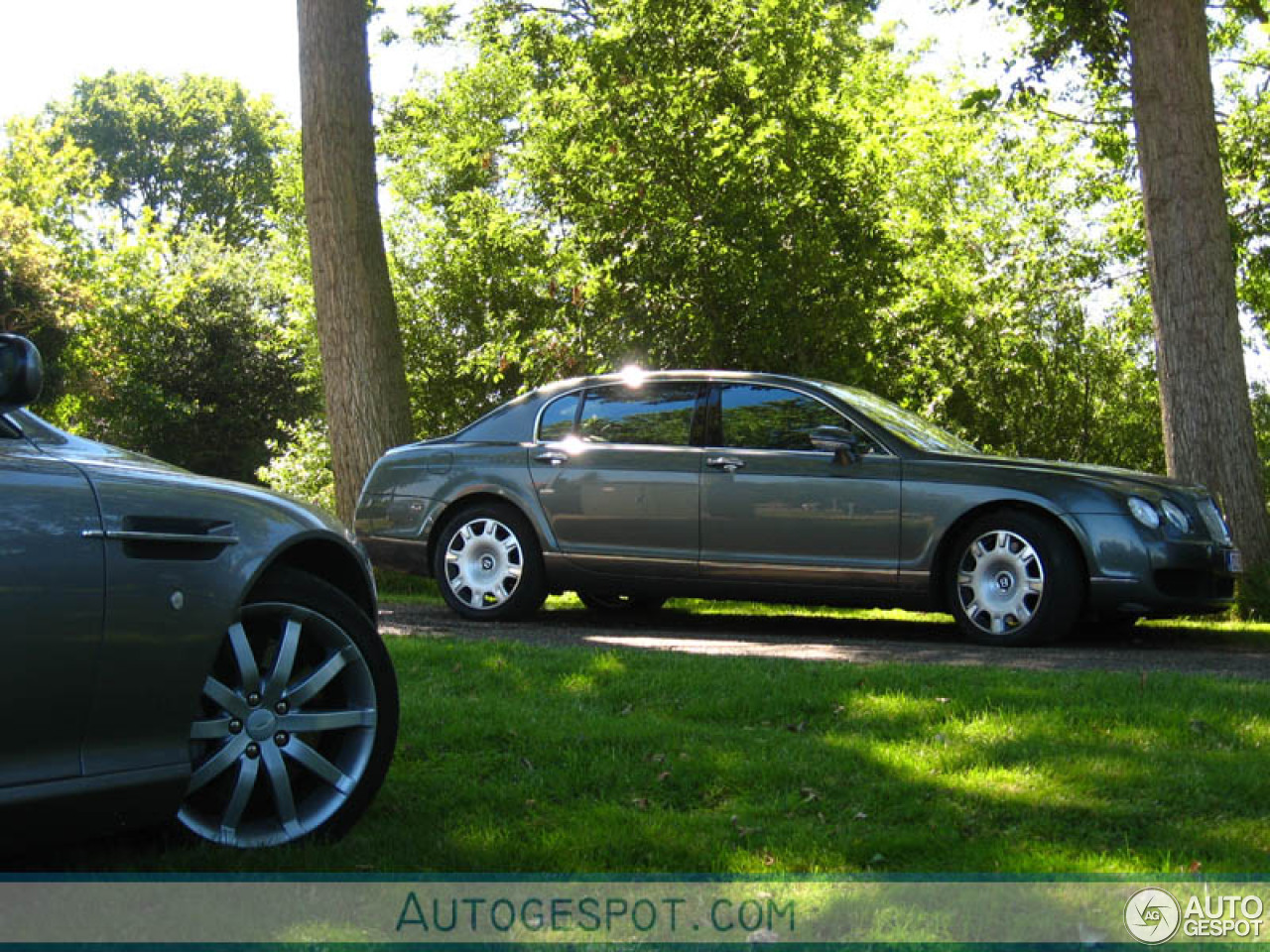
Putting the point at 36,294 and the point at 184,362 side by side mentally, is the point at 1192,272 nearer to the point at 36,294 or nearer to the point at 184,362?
the point at 36,294

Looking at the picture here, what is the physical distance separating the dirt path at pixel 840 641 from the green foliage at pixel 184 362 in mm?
28588

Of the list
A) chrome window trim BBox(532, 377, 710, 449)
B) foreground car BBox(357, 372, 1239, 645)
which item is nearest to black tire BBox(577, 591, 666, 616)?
foreground car BBox(357, 372, 1239, 645)

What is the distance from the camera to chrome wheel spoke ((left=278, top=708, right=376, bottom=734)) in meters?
3.84

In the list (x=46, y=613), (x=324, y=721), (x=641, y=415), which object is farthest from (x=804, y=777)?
(x=641, y=415)

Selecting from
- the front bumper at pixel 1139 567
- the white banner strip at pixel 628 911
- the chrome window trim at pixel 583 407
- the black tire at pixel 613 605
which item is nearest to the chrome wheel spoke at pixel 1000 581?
the front bumper at pixel 1139 567

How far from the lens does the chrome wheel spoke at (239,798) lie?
376 cm

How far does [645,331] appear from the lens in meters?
15.9

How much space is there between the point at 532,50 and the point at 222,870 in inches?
590

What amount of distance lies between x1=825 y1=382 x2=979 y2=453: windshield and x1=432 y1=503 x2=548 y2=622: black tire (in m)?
2.29

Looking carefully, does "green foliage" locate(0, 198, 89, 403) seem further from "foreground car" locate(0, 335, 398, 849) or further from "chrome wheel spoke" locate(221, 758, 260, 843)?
"chrome wheel spoke" locate(221, 758, 260, 843)

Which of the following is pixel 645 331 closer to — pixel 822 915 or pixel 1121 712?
pixel 1121 712

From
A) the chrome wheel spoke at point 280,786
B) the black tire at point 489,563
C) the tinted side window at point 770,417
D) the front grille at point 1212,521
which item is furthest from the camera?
the black tire at point 489,563

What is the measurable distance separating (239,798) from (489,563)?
612 cm

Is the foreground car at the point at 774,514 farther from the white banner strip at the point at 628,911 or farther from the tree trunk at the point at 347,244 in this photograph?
the white banner strip at the point at 628,911
